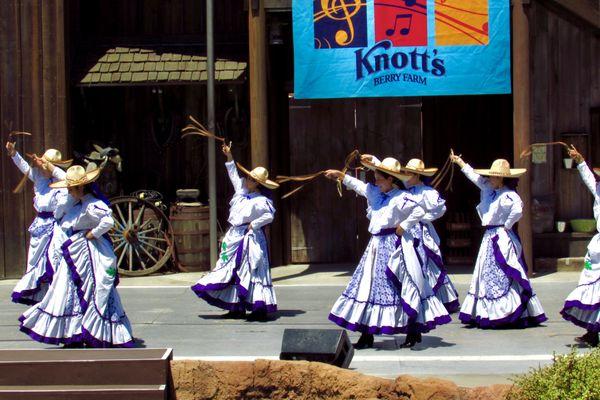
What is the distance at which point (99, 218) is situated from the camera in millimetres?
10148

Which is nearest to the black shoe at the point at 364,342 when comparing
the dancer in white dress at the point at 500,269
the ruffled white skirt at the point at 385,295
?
the ruffled white skirt at the point at 385,295

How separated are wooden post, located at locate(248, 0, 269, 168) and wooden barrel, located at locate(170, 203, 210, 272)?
4.60 ft

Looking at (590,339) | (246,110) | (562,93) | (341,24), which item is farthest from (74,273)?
(562,93)

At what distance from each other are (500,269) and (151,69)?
667 centimetres

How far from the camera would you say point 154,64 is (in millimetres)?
16016

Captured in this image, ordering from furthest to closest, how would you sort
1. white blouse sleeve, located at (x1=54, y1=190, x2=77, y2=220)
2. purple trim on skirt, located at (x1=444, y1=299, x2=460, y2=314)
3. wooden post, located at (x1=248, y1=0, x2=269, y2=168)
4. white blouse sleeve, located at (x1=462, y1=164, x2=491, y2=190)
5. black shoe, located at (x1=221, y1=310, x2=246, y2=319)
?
wooden post, located at (x1=248, y1=0, x2=269, y2=168) < purple trim on skirt, located at (x1=444, y1=299, x2=460, y2=314) < black shoe, located at (x1=221, y1=310, x2=246, y2=319) < white blouse sleeve, located at (x1=462, y1=164, x2=491, y2=190) < white blouse sleeve, located at (x1=54, y1=190, x2=77, y2=220)

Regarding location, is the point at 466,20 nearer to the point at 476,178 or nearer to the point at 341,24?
the point at 341,24

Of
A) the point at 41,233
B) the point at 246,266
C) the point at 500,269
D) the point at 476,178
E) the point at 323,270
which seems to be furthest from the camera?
the point at 323,270

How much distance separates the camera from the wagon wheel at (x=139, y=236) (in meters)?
15.5

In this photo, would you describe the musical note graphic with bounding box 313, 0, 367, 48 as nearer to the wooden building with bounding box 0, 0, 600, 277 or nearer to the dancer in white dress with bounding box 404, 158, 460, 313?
the wooden building with bounding box 0, 0, 600, 277

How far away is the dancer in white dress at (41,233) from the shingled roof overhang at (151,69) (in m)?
3.48

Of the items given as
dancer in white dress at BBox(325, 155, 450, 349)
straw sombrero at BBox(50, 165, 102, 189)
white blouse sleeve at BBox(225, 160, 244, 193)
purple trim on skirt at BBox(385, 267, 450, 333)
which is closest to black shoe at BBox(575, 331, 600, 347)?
purple trim on skirt at BBox(385, 267, 450, 333)

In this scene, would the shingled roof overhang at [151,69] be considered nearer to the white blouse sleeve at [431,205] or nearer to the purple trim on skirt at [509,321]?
the white blouse sleeve at [431,205]

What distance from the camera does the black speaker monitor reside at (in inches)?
322
